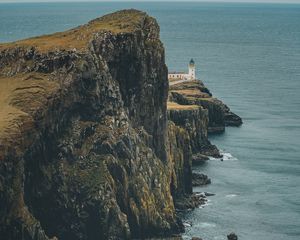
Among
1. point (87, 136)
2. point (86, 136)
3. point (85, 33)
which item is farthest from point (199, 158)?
point (86, 136)

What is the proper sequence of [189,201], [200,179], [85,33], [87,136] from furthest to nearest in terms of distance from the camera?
1. [200,179]
2. [189,201]
3. [85,33]
4. [87,136]

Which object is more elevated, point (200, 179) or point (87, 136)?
point (87, 136)

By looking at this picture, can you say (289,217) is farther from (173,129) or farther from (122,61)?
(122,61)

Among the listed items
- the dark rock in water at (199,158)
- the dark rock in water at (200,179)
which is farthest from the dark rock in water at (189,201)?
the dark rock in water at (199,158)

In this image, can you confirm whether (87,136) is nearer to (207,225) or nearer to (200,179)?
(207,225)

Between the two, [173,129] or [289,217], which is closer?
[289,217]

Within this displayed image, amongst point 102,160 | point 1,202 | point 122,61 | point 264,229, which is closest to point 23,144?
point 1,202

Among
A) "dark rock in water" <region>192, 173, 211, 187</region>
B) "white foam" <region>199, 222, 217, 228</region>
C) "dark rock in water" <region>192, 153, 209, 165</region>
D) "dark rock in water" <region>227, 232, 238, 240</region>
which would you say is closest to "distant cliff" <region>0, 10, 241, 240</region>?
"white foam" <region>199, 222, 217, 228</region>

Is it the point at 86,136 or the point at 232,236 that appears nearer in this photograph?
the point at 86,136
